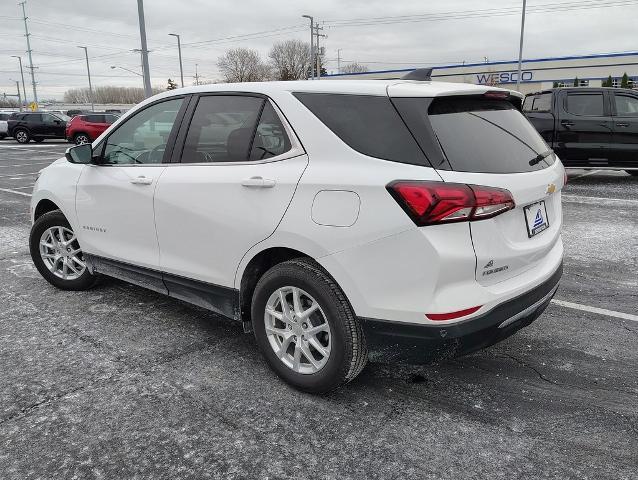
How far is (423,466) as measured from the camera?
237cm

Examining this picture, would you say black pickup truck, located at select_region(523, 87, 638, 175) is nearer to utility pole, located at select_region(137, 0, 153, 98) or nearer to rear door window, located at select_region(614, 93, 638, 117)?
rear door window, located at select_region(614, 93, 638, 117)

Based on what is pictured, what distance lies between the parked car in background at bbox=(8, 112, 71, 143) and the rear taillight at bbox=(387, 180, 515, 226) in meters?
30.4

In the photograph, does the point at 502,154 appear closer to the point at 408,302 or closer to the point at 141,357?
the point at 408,302

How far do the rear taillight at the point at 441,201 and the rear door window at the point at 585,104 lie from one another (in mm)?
9619

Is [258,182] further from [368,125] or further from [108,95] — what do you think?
[108,95]

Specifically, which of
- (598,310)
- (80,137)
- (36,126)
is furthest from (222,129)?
(36,126)

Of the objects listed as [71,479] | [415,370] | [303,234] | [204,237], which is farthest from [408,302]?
[71,479]

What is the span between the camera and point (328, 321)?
2.73m

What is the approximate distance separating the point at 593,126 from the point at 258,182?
32.0ft

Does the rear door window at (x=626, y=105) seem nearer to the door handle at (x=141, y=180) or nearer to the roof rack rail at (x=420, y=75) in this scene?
the roof rack rail at (x=420, y=75)

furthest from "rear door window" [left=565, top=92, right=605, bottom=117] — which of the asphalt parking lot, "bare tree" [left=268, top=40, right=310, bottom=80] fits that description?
"bare tree" [left=268, top=40, right=310, bottom=80]

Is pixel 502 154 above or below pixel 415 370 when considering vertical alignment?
above

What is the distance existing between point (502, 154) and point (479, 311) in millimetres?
838

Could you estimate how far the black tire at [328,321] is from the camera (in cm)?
268
